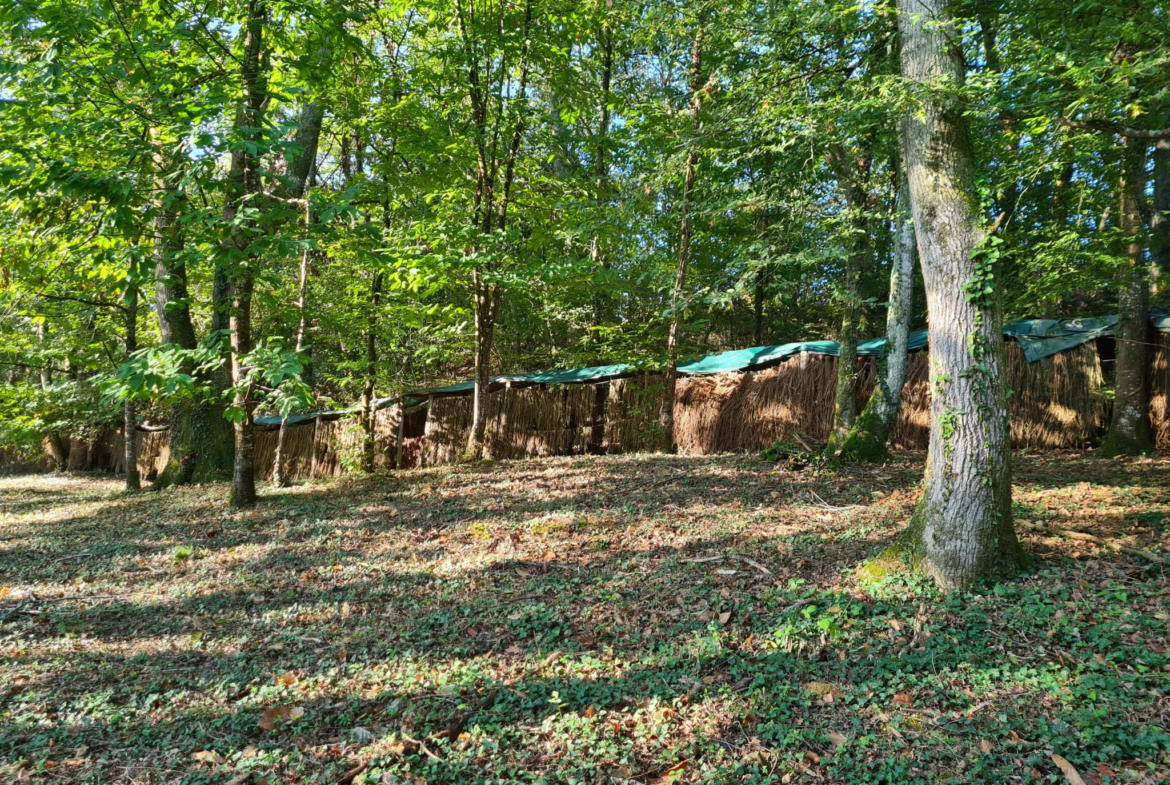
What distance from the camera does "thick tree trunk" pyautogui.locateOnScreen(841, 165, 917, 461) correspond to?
22.7 feet

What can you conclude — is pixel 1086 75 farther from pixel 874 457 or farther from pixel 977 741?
pixel 874 457

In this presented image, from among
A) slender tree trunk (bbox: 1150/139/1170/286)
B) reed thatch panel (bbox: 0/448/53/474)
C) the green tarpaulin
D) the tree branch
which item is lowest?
reed thatch panel (bbox: 0/448/53/474)

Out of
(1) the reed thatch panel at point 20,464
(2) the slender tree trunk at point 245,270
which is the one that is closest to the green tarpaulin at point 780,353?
(2) the slender tree trunk at point 245,270

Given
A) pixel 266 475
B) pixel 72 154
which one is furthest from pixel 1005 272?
pixel 266 475

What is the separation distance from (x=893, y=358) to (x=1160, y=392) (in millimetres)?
3500

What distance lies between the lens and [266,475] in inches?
495

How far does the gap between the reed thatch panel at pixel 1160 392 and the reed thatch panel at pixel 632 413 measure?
21.1 feet

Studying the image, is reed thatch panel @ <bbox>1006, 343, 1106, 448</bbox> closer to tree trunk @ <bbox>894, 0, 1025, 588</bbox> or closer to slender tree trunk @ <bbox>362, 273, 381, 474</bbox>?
tree trunk @ <bbox>894, 0, 1025, 588</bbox>

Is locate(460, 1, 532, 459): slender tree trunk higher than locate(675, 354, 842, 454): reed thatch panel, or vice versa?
locate(460, 1, 532, 459): slender tree trunk

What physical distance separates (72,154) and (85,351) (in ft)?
29.7

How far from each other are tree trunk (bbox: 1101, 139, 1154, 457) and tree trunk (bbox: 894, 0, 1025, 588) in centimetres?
498

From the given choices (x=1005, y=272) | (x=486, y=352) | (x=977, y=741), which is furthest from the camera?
(x=486, y=352)

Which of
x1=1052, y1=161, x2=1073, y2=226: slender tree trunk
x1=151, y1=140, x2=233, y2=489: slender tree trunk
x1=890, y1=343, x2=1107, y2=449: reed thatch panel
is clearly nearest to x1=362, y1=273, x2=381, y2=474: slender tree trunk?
x1=151, y1=140, x2=233, y2=489: slender tree trunk

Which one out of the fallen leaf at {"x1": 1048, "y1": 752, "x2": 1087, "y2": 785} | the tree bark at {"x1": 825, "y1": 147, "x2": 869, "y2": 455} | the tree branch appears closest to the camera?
the fallen leaf at {"x1": 1048, "y1": 752, "x2": 1087, "y2": 785}
